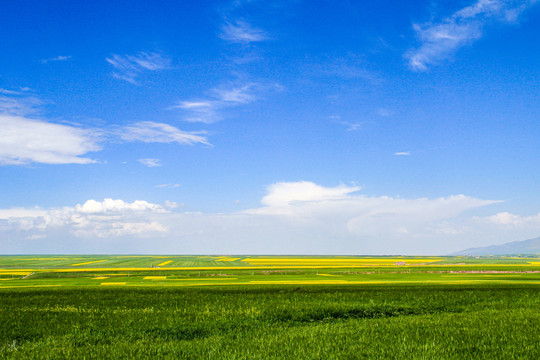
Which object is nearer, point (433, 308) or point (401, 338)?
point (401, 338)

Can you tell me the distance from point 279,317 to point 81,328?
35.3 ft

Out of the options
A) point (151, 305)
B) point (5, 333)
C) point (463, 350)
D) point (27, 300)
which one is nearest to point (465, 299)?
point (463, 350)

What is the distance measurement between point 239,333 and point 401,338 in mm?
7299

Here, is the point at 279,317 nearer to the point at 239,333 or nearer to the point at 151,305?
the point at 239,333

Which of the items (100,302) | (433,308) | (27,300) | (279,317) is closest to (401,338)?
(279,317)

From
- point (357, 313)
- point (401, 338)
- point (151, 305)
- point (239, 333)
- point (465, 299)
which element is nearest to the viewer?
point (401, 338)

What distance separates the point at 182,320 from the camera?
20266mm

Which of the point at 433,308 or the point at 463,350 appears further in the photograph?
the point at 433,308

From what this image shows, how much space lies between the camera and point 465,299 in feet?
96.6

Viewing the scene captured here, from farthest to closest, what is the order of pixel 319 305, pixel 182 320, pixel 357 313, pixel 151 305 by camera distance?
pixel 151 305, pixel 319 305, pixel 357 313, pixel 182 320

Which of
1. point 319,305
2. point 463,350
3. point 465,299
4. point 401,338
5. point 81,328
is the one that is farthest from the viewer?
point 465,299

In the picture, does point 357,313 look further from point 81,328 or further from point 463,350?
point 81,328

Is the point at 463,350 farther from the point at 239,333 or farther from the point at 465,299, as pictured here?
the point at 465,299

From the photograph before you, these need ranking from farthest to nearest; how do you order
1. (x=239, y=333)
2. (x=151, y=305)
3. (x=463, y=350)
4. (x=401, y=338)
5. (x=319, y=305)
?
1. (x=151, y=305)
2. (x=319, y=305)
3. (x=239, y=333)
4. (x=401, y=338)
5. (x=463, y=350)
